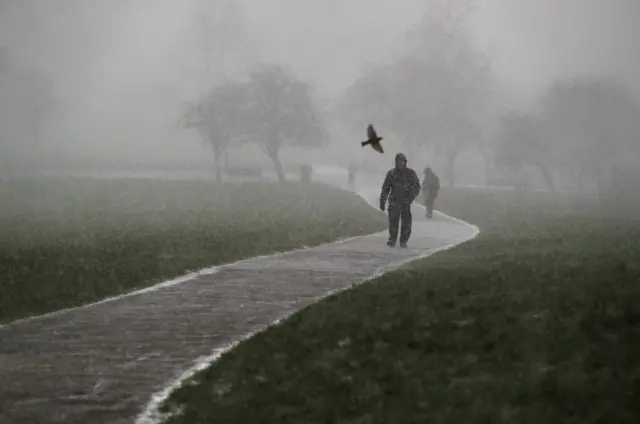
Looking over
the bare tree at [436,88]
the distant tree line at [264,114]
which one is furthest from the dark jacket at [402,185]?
the bare tree at [436,88]

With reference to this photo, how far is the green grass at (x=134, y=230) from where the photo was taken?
1257cm

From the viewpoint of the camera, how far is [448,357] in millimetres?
7410

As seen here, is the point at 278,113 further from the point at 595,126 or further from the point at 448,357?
the point at 448,357

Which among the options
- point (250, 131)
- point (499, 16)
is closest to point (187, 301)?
point (250, 131)

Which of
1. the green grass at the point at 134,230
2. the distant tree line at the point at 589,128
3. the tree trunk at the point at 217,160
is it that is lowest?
the green grass at the point at 134,230

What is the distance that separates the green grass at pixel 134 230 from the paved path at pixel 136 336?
1072 mm

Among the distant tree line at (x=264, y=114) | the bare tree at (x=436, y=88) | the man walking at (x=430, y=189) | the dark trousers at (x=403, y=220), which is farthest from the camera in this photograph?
the bare tree at (x=436, y=88)

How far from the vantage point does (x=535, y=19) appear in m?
83.6

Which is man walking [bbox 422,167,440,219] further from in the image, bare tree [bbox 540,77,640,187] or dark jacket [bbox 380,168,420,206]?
bare tree [bbox 540,77,640,187]

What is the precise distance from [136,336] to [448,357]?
10.7 ft

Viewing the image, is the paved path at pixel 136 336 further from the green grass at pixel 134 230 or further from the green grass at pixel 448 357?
the green grass at pixel 134 230

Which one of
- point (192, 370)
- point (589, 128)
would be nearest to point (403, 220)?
point (192, 370)

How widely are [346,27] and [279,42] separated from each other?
42.6 feet

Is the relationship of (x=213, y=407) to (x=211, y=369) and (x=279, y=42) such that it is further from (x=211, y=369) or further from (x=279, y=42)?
(x=279, y=42)
